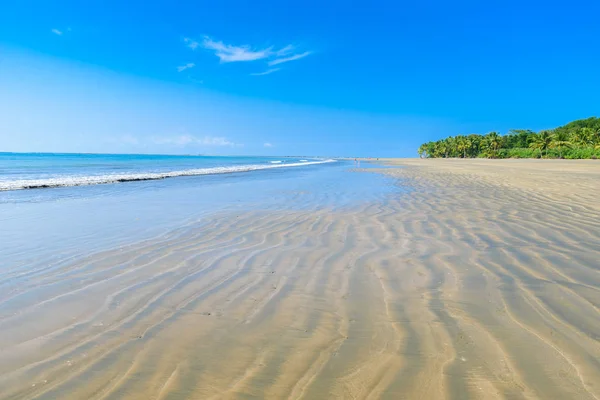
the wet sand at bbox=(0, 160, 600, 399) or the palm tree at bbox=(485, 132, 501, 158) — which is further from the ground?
the palm tree at bbox=(485, 132, 501, 158)

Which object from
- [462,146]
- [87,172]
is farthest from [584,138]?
[87,172]

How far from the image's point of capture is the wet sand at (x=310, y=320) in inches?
80.7

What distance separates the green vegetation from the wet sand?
2465 inches

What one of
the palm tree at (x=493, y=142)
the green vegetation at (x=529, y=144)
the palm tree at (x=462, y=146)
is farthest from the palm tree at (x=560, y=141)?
the palm tree at (x=462, y=146)

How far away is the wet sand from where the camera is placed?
2.05m

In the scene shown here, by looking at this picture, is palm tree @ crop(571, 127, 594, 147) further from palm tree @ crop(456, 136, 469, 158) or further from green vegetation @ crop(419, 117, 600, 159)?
palm tree @ crop(456, 136, 469, 158)

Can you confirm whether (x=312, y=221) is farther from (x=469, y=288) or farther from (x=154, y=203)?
(x=154, y=203)

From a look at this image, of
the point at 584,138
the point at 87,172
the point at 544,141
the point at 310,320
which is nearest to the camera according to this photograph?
the point at 310,320

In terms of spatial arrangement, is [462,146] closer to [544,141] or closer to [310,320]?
[544,141]

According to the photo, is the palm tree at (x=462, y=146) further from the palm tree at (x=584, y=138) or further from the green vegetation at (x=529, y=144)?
the palm tree at (x=584, y=138)

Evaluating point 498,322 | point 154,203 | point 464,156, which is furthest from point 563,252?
point 464,156

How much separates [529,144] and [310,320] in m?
87.2

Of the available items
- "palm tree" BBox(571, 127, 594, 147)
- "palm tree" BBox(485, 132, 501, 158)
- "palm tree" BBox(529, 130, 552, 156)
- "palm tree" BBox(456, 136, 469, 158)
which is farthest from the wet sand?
"palm tree" BBox(456, 136, 469, 158)

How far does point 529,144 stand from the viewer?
74.2 meters
